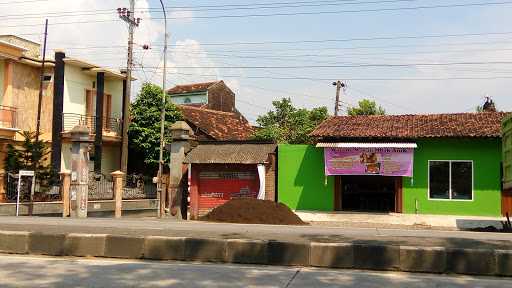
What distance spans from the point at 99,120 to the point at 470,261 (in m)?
24.4

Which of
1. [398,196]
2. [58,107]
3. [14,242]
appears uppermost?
[58,107]

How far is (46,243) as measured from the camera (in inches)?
402

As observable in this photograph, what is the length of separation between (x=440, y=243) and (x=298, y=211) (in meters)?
12.9

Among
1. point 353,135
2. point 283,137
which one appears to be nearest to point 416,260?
point 353,135

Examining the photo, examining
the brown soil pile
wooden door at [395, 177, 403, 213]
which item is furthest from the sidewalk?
wooden door at [395, 177, 403, 213]

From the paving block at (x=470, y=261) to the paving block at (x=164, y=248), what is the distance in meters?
4.36

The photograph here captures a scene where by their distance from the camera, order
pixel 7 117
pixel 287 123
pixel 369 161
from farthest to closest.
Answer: pixel 287 123 → pixel 7 117 → pixel 369 161

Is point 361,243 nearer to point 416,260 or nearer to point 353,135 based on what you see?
point 416,260

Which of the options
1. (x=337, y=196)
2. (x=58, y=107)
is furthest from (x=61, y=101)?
(x=337, y=196)

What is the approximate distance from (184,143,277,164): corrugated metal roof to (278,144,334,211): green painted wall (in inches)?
33.2

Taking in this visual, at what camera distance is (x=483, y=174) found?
69.9ft

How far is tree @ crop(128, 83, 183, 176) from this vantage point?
101ft

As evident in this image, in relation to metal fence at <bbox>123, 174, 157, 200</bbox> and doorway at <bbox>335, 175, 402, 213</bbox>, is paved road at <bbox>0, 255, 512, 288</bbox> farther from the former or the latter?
metal fence at <bbox>123, 174, 157, 200</bbox>

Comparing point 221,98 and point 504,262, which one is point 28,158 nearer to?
point 504,262
